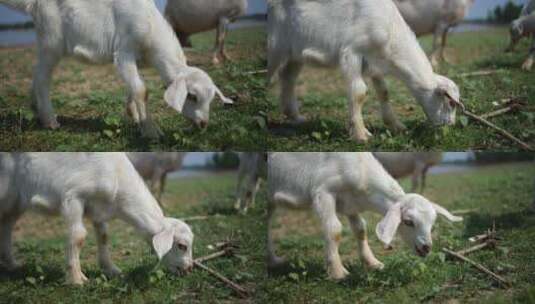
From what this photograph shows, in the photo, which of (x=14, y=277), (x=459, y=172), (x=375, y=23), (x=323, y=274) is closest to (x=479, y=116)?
(x=459, y=172)

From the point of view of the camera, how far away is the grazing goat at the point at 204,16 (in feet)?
24.9

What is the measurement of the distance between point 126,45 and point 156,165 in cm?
106

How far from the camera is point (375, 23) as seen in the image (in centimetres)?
735

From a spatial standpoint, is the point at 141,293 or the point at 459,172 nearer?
the point at 141,293

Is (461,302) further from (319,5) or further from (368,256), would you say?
(319,5)

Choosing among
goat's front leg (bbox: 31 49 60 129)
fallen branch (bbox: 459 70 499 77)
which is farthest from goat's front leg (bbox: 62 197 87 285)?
fallen branch (bbox: 459 70 499 77)

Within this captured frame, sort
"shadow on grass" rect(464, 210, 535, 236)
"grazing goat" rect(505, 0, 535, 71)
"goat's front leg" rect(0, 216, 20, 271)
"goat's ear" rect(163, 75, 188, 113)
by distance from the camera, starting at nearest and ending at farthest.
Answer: "goat's ear" rect(163, 75, 188, 113) → "goat's front leg" rect(0, 216, 20, 271) → "grazing goat" rect(505, 0, 535, 71) → "shadow on grass" rect(464, 210, 535, 236)

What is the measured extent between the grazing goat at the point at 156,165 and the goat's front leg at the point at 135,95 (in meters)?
0.18

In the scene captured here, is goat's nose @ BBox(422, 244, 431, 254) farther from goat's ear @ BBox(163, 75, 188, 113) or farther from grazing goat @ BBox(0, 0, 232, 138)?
goat's ear @ BBox(163, 75, 188, 113)

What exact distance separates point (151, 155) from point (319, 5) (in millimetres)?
1785

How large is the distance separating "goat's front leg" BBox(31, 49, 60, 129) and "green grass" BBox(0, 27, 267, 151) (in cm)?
7

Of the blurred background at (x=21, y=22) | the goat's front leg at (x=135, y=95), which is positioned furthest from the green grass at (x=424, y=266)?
the blurred background at (x=21, y=22)

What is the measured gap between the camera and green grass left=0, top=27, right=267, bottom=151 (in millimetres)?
7551

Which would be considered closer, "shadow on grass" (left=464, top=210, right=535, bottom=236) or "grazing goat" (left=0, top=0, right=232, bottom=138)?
"grazing goat" (left=0, top=0, right=232, bottom=138)
